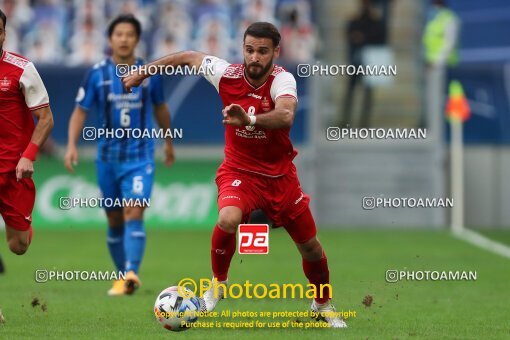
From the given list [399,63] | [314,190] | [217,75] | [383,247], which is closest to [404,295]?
[217,75]

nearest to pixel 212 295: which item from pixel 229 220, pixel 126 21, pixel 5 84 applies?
pixel 229 220

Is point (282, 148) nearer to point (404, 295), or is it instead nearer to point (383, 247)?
point (404, 295)

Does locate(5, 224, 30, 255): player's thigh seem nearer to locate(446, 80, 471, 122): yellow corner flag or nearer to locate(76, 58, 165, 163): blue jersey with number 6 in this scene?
locate(76, 58, 165, 163): blue jersey with number 6

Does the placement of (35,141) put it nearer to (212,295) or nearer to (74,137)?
(212,295)

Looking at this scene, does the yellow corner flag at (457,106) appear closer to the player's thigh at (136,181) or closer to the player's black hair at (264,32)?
the player's thigh at (136,181)

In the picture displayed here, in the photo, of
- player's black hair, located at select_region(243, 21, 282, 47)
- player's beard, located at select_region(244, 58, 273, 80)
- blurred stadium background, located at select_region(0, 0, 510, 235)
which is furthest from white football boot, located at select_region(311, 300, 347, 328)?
blurred stadium background, located at select_region(0, 0, 510, 235)

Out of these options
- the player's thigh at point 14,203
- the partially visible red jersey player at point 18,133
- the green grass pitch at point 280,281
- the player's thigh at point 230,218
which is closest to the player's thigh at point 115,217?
the green grass pitch at point 280,281

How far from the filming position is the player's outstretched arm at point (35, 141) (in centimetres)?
868

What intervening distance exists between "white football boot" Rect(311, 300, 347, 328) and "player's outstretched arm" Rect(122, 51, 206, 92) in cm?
194

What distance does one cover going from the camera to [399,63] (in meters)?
22.0

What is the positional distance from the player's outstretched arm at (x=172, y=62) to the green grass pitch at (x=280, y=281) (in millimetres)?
1723

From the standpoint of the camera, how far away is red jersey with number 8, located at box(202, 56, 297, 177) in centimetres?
848

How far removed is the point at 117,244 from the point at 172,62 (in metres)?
3.37

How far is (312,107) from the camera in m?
20.4
